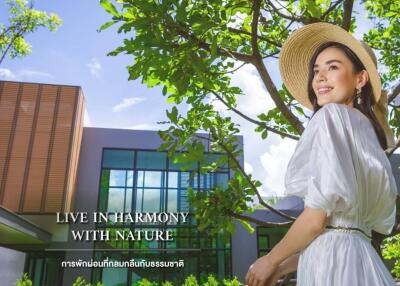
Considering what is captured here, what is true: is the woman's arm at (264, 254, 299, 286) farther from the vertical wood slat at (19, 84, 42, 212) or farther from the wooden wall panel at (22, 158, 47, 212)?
the vertical wood slat at (19, 84, 42, 212)

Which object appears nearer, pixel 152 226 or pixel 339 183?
pixel 339 183

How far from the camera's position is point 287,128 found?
405 centimetres

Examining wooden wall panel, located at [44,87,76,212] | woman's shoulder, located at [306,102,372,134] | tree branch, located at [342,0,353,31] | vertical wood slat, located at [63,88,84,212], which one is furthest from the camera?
vertical wood slat, located at [63,88,84,212]

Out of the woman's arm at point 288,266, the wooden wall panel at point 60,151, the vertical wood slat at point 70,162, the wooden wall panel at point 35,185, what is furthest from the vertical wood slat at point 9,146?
the woman's arm at point 288,266

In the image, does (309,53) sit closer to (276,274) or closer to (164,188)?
(276,274)

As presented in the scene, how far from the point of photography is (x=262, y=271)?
1.03 metres

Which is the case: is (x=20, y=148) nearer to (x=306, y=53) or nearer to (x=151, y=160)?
(x=151, y=160)

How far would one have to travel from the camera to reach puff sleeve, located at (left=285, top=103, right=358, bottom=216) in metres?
0.98

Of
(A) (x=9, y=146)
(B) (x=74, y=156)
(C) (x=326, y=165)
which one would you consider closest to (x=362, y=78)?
(C) (x=326, y=165)

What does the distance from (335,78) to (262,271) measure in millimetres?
635

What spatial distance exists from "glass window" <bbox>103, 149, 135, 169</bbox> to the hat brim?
17163 mm

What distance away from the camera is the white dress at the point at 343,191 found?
97 centimetres

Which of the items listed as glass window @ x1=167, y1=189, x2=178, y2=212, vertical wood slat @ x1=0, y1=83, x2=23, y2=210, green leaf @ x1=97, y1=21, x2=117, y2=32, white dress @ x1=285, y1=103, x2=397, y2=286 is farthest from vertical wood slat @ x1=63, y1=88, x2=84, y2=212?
white dress @ x1=285, y1=103, x2=397, y2=286

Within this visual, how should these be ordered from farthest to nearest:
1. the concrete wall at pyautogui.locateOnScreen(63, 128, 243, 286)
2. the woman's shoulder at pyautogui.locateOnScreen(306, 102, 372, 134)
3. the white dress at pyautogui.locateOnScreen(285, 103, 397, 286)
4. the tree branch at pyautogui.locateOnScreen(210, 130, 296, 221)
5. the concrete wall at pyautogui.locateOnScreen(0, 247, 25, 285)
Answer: the concrete wall at pyautogui.locateOnScreen(63, 128, 243, 286) < the concrete wall at pyautogui.locateOnScreen(0, 247, 25, 285) < the tree branch at pyautogui.locateOnScreen(210, 130, 296, 221) < the woman's shoulder at pyautogui.locateOnScreen(306, 102, 372, 134) < the white dress at pyautogui.locateOnScreen(285, 103, 397, 286)
